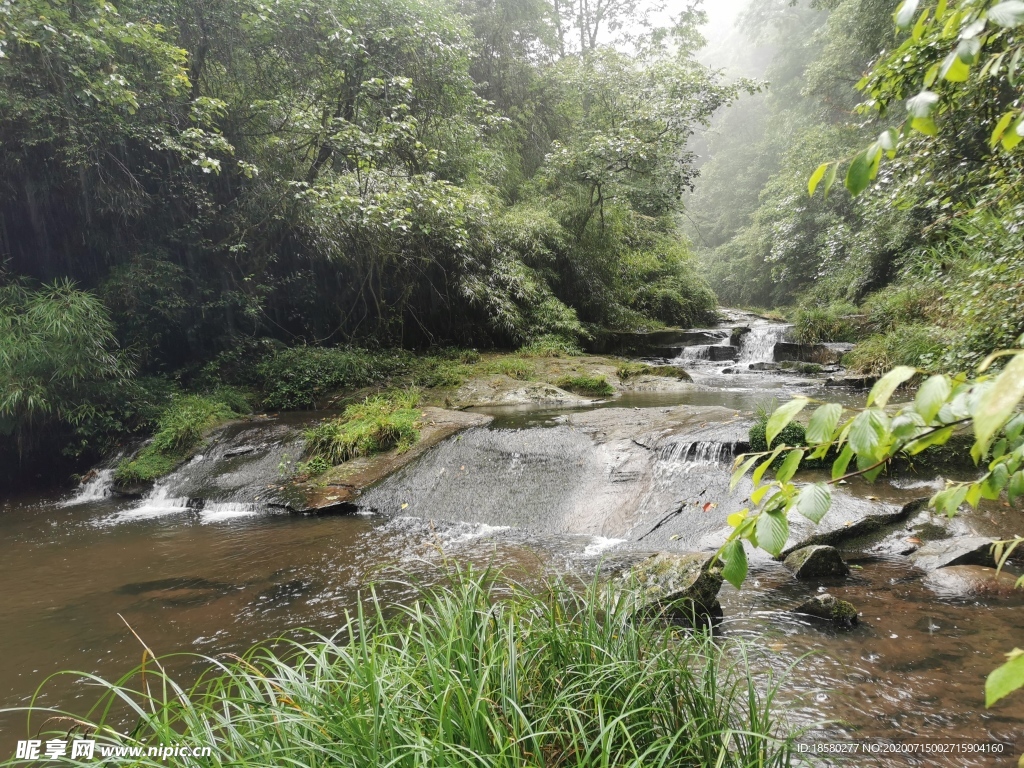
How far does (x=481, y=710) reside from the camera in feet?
5.53

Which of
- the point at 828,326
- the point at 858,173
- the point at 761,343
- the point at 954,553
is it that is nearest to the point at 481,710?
the point at 858,173

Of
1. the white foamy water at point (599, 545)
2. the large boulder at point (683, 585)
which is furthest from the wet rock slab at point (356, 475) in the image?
the large boulder at point (683, 585)

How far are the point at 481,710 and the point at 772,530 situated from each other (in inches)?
46.5

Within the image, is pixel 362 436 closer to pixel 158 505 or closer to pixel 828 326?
pixel 158 505

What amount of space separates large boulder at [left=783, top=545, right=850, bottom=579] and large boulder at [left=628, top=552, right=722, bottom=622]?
0.76 m

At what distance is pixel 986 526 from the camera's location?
166 inches

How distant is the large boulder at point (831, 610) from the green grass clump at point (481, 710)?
155 centimetres

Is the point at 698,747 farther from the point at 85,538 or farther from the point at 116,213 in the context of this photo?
the point at 116,213

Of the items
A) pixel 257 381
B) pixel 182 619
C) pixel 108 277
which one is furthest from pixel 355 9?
pixel 182 619

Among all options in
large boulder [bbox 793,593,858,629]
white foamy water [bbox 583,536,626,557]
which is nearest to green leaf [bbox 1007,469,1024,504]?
large boulder [bbox 793,593,858,629]

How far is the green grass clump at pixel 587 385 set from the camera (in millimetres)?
10375

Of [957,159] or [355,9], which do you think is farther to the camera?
[355,9]

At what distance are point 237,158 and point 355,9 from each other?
3.50 meters

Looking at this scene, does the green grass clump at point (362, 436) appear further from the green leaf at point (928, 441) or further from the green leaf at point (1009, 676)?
the green leaf at point (1009, 676)
